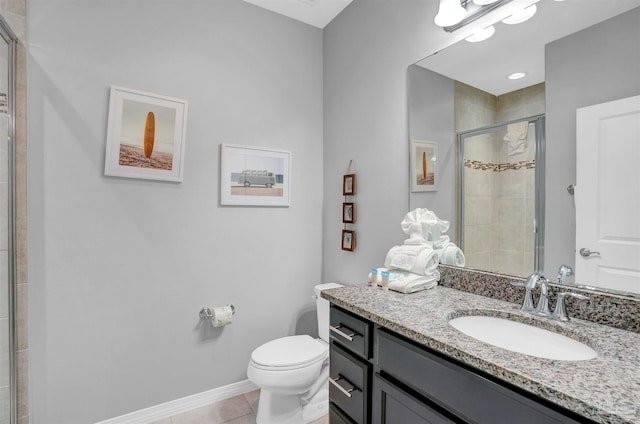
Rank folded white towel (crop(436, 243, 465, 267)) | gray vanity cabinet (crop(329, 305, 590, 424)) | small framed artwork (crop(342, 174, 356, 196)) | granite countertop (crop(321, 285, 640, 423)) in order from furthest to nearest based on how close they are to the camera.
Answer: small framed artwork (crop(342, 174, 356, 196)) < folded white towel (crop(436, 243, 465, 267)) < gray vanity cabinet (crop(329, 305, 590, 424)) < granite countertop (crop(321, 285, 640, 423))

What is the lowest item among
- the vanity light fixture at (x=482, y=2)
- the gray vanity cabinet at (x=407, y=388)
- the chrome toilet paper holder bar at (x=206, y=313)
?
the chrome toilet paper holder bar at (x=206, y=313)

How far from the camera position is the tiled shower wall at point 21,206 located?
156 cm

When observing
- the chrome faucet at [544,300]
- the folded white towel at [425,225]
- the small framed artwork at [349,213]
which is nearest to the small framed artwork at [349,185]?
the small framed artwork at [349,213]

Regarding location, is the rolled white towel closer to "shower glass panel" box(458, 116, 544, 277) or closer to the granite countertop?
"shower glass panel" box(458, 116, 544, 277)

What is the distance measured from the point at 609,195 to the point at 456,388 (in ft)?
2.73

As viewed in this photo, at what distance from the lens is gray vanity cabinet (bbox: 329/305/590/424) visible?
2.50ft

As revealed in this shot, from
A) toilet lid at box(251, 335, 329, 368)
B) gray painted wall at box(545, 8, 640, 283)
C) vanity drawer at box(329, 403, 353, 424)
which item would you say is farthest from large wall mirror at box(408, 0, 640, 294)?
toilet lid at box(251, 335, 329, 368)

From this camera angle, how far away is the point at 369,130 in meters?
2.12

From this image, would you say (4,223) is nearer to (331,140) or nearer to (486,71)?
(331,140)

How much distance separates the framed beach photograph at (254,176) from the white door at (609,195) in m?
1.74

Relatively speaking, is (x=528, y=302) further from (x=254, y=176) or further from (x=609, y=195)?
(x=254, y=176)

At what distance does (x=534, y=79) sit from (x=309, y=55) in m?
1.73

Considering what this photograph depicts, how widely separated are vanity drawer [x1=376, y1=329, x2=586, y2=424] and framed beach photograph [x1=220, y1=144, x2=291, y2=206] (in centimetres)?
142

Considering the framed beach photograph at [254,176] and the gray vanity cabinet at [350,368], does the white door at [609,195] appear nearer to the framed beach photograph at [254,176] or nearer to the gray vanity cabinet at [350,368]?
the gray vanity cabinet at [350,368]
